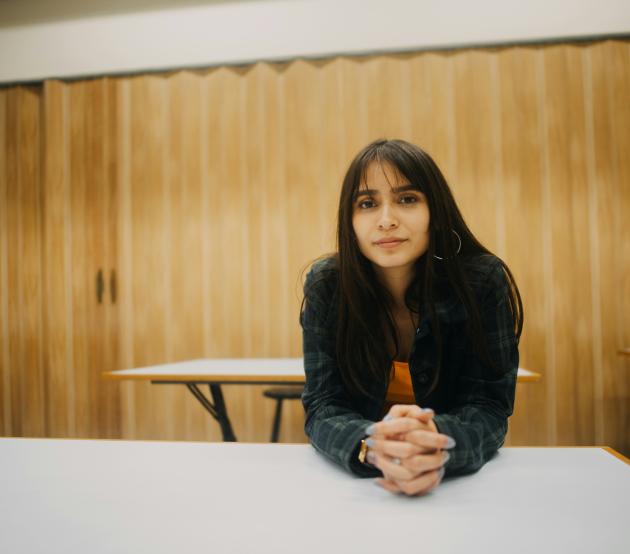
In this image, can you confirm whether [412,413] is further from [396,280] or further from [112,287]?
[112,287]

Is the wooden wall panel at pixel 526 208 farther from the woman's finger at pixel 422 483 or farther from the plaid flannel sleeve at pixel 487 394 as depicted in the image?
the woman's finger at pixel 422 483

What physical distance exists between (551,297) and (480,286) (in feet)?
7.19

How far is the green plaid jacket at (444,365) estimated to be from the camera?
891mm

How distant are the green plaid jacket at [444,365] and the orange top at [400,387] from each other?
0.10 m

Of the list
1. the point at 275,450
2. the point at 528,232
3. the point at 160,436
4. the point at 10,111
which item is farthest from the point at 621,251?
the point at 10,111

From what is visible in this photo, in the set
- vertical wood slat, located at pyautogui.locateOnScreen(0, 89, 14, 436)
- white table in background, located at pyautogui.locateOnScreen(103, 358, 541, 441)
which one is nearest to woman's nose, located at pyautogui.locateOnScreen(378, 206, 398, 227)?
white table in background, located at pyautogui.locateOnScreen(103, 358, 541, 441)

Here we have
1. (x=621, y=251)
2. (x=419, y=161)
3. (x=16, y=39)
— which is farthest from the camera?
(x=16, y=39)

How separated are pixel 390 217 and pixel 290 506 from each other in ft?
2.15

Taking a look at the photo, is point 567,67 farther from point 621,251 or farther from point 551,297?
point 551,297

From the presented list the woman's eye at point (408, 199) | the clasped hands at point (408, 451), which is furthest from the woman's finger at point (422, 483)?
the woman's eye at point (408, 199)

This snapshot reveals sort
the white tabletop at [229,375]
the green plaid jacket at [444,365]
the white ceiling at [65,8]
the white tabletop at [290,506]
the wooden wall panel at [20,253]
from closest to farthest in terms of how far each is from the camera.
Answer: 1. the white tabletop at [290,506]
2. the green plaid jacket at [444,365]
3. the white tabletop at [229,375]
4. the white ceiling at [65,8]
5. the wooden wall panel at [20,253]

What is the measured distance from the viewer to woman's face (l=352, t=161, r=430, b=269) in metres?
1.01

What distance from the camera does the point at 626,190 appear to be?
9.30 ft

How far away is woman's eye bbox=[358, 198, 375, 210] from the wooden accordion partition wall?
1958 mm
